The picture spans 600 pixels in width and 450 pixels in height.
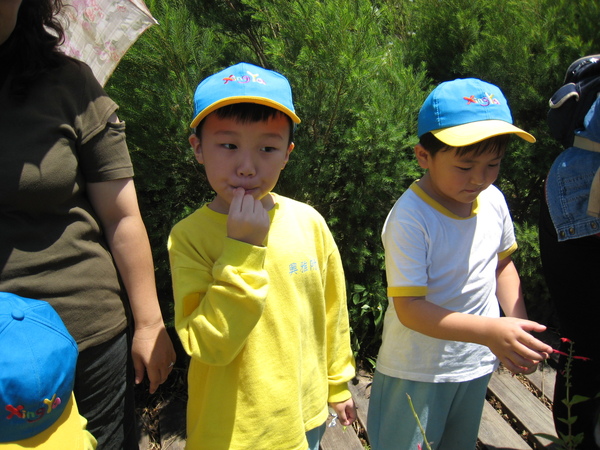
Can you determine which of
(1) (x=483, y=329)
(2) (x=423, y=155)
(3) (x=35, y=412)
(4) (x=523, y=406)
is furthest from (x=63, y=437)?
(4) (x=523, y=406)

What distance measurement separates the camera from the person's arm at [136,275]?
1505 mm

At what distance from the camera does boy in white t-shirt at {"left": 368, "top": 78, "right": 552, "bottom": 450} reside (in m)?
1.61

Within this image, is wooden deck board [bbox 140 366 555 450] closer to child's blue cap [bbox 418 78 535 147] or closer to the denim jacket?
the denim jacket

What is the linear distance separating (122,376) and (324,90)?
5.60ft

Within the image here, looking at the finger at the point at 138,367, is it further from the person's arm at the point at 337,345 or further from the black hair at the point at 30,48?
the black hair at the point at 30,48

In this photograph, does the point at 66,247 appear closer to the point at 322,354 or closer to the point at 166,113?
the point at 322,354

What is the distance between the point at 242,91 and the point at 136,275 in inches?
25.4

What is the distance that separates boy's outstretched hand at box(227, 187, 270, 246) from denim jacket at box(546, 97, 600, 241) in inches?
50.6

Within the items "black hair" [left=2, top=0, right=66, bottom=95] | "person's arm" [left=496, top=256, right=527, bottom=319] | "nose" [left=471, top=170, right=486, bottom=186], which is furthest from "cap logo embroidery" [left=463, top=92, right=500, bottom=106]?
"black hair" [left=2, top=0, right=66, bottom=95]

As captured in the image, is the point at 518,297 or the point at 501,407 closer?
the point at 518,297

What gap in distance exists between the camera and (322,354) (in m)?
1.56

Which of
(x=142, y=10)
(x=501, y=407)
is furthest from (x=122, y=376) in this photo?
(x=501, y=407)

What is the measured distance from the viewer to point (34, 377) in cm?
108

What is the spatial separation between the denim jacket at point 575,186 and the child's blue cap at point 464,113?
1.23 ft
